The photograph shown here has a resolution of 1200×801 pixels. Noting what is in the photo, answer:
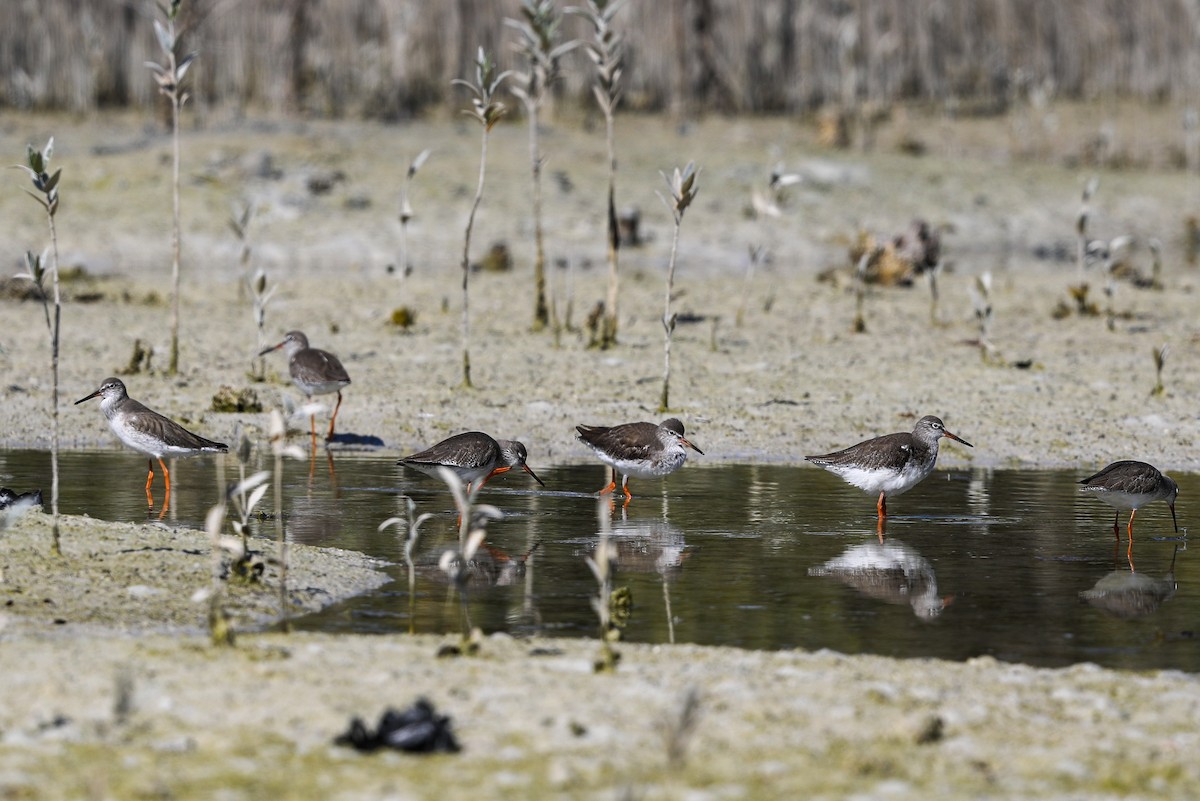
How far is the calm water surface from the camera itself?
9.32 m

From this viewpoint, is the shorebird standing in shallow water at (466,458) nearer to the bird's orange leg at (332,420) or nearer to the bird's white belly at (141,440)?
the bird's white belly at (141,440)

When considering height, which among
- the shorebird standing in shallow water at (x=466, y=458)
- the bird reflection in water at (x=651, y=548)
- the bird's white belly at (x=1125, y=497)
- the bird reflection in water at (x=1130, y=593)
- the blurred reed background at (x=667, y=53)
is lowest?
the bird reflection in water at (x=1130, y=593)

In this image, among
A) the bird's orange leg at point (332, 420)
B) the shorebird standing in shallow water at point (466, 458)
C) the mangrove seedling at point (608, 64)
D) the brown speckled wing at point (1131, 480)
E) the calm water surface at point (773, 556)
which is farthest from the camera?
the mangrove seedling at point (608, 64)

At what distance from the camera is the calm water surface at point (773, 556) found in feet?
30.6

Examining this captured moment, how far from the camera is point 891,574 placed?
11.0 metres

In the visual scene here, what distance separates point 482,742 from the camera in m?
6.73

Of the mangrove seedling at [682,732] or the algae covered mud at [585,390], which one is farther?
the algae covered mud at [585,390]

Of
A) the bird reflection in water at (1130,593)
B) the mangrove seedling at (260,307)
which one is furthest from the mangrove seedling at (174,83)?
the bird reflection in water at (1130,593)

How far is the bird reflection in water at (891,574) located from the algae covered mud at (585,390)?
1.96 meters

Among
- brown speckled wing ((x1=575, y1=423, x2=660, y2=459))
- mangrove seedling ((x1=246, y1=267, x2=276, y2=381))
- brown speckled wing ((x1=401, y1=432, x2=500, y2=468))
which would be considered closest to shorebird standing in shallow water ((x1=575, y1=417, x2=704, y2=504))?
brown speckled wing ((x1=575, y1=423, x2=660, y2=459))

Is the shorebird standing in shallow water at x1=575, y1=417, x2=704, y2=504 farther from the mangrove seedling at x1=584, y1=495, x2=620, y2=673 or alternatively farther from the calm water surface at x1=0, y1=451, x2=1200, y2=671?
the mangrove seedling at x1=584, y1=495, x2=620, y2=673

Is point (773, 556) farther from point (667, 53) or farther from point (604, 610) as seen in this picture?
point (667, 53)

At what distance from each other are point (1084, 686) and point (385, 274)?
803 inches

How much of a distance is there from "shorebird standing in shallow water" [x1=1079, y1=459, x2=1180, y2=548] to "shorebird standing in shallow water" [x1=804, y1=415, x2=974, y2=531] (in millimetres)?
1137
